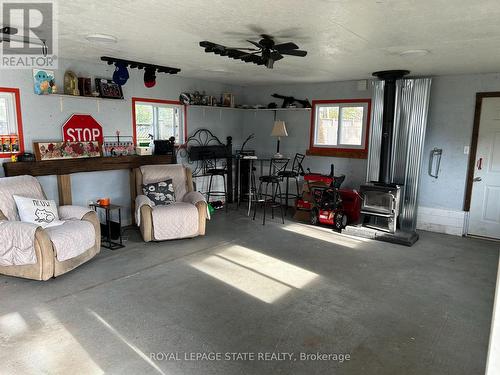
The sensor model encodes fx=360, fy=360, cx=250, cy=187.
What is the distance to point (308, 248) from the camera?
4789 mm

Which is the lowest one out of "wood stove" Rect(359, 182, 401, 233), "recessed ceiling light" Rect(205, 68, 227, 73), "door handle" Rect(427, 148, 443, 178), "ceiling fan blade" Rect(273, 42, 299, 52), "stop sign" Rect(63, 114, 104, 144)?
"wood stove" Rect(359, 182, 401, 233)

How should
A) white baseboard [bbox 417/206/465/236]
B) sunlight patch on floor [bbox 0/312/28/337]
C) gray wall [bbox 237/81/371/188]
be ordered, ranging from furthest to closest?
gray wall [bbox 237/81/371/188] → white baseboard [bbox 417/206/465/236] → sunlight patch on floor [bbox 0/312/28/337]

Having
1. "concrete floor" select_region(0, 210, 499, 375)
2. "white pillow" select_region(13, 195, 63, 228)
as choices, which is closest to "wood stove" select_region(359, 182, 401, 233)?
"concrete floor" select_region(0, 210, 499, 375)

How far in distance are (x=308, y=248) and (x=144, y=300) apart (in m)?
2.32

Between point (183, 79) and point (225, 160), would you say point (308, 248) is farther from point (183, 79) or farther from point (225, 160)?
point (183, 79)

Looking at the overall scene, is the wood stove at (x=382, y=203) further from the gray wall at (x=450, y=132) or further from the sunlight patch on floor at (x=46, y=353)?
the sunlight patch on floor at (x=46, y=353)

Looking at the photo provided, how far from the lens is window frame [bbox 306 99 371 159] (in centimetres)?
629

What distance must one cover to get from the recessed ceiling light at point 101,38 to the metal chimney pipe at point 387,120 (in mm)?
3702

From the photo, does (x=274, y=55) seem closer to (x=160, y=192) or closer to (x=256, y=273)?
(x=256, y=273)

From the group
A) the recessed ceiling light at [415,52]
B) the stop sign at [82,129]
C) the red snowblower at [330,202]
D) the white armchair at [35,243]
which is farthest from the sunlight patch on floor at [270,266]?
the recessed ceiling light at [415,52]

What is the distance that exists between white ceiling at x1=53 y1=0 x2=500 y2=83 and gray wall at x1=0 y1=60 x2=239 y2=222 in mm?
544

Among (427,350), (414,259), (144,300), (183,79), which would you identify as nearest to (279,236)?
(414,259)

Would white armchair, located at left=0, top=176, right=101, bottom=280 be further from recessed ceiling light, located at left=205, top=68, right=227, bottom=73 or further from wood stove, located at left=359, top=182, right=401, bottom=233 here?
wood stove, located at left=359, top=182, right=401, bottom=233

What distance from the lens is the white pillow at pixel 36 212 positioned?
3.84m
